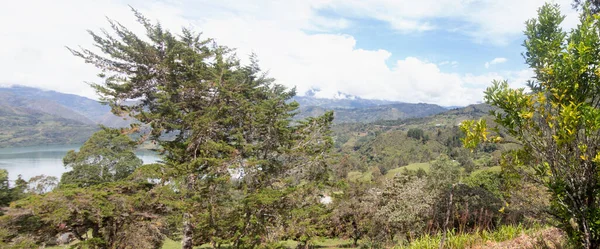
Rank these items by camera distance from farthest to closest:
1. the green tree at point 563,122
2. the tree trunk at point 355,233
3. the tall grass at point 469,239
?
the tree trunk at point 355,233 < the tall grass at point 469,239 < the green tree at point 563,122

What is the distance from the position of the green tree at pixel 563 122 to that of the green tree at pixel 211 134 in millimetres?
8625

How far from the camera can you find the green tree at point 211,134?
11.7m

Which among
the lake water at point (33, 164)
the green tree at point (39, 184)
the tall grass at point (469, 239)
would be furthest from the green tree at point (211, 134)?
the lake water at point (33, 164)

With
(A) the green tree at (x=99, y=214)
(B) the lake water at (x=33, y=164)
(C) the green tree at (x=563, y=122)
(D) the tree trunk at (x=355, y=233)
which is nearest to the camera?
(C) the green tree at (x=563, y=122)

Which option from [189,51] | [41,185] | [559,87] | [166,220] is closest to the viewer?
[559,87]

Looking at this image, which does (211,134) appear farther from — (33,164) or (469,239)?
(33,164)

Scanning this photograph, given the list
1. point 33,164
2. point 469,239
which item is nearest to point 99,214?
point 469,239

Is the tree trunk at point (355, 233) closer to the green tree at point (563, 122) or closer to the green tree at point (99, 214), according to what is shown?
the green tree at point (99, 214)

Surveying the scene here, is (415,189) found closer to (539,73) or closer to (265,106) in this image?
(265,106)

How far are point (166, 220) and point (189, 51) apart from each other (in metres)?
7.92

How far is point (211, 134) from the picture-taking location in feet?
43.5

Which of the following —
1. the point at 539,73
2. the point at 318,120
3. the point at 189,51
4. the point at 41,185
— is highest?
the point at 189,51

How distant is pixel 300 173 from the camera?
13750 millimetres

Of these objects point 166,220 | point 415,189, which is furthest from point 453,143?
point 166,220
